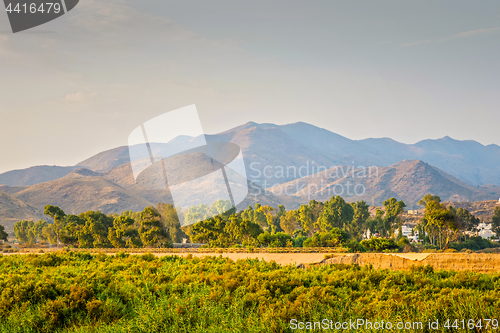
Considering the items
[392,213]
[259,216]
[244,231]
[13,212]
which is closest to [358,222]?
[392,213]

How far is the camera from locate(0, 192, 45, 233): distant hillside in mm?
127188

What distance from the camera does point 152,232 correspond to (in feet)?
178

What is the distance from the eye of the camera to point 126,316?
49.1 feet

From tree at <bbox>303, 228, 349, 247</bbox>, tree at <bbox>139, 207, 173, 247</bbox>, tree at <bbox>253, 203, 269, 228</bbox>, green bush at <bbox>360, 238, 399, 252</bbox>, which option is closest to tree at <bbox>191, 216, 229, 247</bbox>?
tree at <bbox>139, 207, 173, 247</bbox>

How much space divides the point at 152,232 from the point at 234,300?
4163 centimetres

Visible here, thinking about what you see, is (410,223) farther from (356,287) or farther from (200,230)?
(356,287)

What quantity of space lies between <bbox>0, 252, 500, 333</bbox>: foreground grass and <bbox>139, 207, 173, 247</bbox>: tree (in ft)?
111

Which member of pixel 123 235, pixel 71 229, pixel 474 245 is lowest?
pixel 474 245

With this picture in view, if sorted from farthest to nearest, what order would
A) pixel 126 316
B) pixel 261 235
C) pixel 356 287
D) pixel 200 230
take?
pixel 200 230 → pixel 261 235 → pixel 356 287 → pixel 126 316

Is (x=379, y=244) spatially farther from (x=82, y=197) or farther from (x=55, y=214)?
(x=82, y=197)

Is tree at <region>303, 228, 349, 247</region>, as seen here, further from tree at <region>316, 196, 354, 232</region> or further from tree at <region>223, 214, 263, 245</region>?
tree at <region>316, 196, 354, 232</region>

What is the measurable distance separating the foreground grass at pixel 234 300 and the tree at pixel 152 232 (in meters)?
33.9

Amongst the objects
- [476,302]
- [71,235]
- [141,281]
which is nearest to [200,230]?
[71,235]

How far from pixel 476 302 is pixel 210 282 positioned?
10560mm
